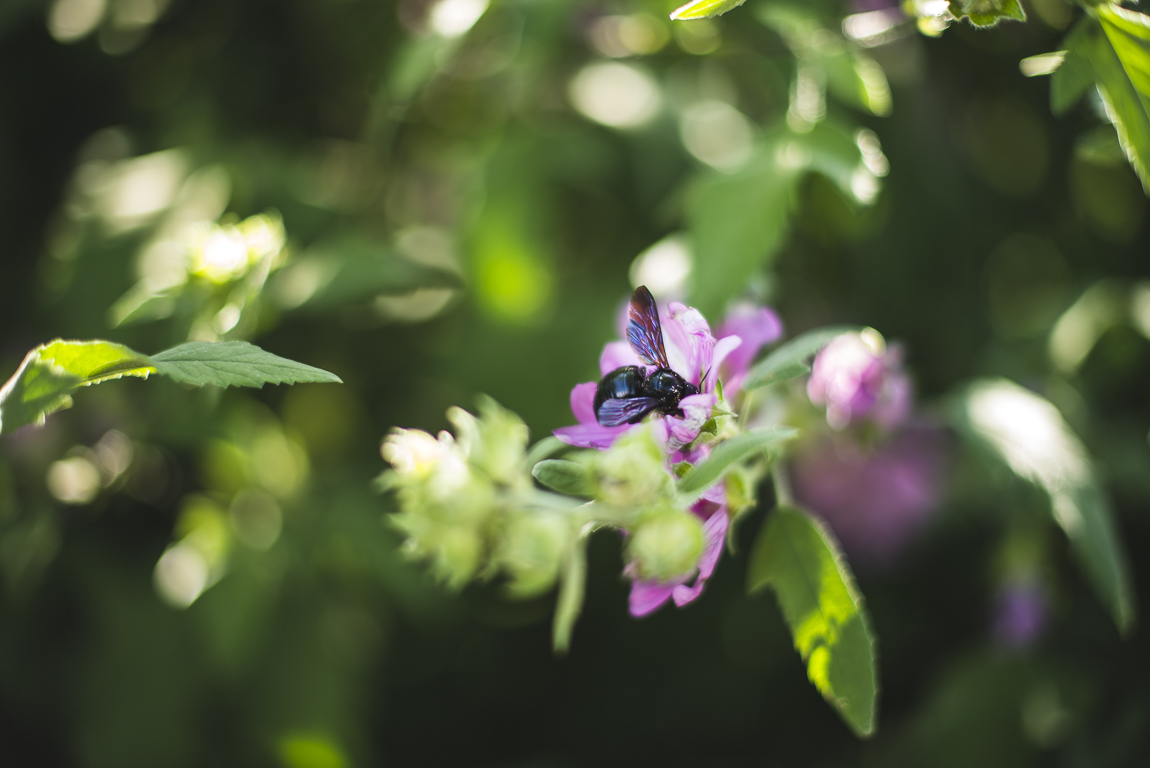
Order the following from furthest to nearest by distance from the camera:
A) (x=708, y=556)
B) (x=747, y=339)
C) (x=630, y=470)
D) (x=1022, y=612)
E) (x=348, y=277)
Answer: (x=1022, y=612) → (x=348, y=277) → (x=747, y=339) → (x=708, y=556) → (x=630, y=470)

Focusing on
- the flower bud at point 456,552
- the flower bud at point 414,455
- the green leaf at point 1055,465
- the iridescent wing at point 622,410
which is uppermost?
the flower bud at point 414,455

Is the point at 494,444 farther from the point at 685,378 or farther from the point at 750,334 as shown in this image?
the point at 750,334

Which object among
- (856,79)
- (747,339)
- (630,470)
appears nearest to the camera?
(630,470)

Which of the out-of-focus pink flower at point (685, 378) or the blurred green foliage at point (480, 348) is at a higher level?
the out-of-focus pink flower at point (685, 378)

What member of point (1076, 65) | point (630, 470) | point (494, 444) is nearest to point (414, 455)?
point (494, 444)

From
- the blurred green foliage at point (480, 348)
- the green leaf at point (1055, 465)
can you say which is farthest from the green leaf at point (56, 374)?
the green leaf at point (1055, 465)

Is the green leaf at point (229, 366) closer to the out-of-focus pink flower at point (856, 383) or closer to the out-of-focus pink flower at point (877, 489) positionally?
the out-of-focus pink flower at point (856, 383)
